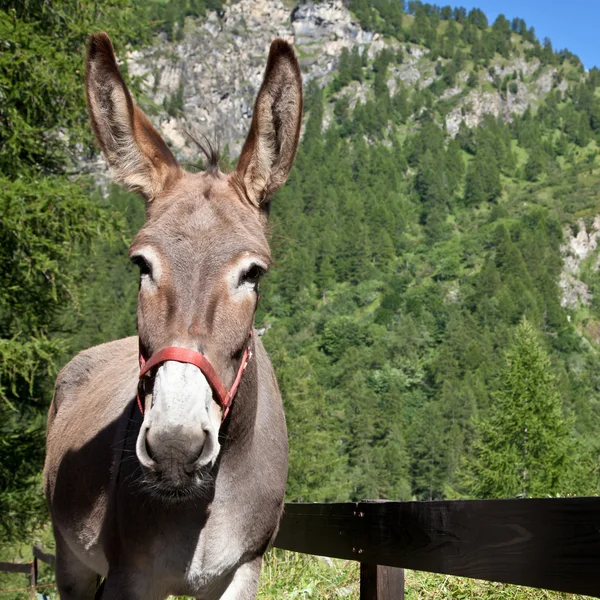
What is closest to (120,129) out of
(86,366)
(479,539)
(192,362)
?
(192,362)

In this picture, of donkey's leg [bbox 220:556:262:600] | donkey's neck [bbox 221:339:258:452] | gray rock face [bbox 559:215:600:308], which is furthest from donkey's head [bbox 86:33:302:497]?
gray rock face [bbox 559:215:600:308]

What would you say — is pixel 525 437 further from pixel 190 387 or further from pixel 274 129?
pixel 190 387

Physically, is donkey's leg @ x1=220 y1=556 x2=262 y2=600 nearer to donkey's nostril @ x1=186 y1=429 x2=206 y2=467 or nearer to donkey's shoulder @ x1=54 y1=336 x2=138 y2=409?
donkey's nostril @ x1=186 y1=429 x2=206 y2=467

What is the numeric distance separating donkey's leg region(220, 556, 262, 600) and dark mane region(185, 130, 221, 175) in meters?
1.91

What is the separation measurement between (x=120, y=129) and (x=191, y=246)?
77cm

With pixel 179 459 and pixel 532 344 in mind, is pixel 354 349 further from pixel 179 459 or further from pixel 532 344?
pixel 179 459

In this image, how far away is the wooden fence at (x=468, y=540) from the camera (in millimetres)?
2576

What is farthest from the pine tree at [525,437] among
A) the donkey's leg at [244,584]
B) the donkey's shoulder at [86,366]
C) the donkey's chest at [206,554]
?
the donkey's chest at [206,554]

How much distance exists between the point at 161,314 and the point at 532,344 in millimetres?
42243

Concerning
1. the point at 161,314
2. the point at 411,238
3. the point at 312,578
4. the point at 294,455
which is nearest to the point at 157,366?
the point at 161,314

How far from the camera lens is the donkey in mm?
2738

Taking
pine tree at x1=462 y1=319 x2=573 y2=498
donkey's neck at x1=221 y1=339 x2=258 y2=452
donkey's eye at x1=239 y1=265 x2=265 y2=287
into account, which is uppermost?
pine tree at x1=462 y1=319 x2=573 y2=498

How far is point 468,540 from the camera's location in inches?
132

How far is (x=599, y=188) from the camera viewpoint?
184 m
